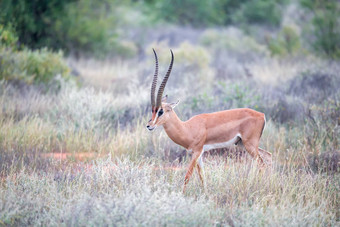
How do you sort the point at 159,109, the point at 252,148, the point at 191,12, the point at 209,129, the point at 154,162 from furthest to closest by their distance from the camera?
the point at 191,12 < the point at 252,148 < the point at 209,129 < the point at 154,162 < the point at 159,109

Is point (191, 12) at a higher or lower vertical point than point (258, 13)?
lower

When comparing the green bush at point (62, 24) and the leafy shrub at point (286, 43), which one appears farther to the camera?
the leafy shrub at point (286, 43)

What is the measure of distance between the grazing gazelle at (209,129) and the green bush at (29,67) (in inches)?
261

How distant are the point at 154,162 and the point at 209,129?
41.7 inches

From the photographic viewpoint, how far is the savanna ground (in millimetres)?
4773

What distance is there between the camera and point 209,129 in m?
6.59

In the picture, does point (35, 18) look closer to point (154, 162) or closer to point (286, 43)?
point (286, 43)

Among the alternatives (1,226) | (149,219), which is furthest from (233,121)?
(1,226)

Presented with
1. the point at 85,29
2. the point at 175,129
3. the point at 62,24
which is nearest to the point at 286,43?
the point at 85,29

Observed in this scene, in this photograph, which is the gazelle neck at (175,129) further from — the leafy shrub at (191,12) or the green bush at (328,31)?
A: the leafy shrub at (191,12)

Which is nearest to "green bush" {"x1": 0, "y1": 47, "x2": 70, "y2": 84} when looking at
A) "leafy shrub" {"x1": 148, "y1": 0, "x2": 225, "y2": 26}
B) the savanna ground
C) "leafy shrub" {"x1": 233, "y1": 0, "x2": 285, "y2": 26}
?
the savanna ground

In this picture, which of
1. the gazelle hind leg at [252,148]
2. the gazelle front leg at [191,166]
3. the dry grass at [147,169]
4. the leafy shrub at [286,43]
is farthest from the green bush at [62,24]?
the gazelle hind leg at [252,148]

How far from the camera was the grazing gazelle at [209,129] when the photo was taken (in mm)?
6418

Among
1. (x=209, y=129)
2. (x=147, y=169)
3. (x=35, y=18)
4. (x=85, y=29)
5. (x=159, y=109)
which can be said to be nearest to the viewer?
(x=147, y=169)
